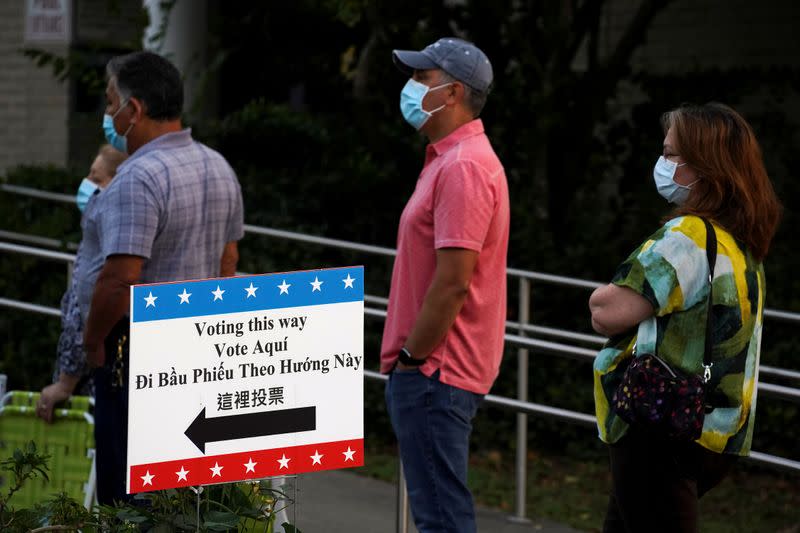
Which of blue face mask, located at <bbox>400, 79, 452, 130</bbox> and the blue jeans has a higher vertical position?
blue face mask, located at <bbox>400, 79, 452, 130</bbox>

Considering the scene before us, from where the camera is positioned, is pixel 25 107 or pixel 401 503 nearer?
pixel 401 503

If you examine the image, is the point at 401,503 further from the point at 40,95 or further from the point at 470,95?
the point at 40,95

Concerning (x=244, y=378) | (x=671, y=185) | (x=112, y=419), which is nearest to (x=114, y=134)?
(x=112, y=419)

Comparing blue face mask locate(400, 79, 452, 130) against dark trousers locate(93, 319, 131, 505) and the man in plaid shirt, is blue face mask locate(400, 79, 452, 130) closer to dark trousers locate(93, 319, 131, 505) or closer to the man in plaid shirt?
the man in plaid shirt

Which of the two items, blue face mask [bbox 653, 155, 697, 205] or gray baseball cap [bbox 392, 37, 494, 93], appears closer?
blue face mask [bbox 653, 155, 697, 205]

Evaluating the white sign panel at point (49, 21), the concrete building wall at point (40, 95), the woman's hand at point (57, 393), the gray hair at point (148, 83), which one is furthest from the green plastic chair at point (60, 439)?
the concrete building wall at point (40, 95)

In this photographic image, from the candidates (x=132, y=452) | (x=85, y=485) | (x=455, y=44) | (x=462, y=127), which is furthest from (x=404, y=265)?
(x=85, y=485)

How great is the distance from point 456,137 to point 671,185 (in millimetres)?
862

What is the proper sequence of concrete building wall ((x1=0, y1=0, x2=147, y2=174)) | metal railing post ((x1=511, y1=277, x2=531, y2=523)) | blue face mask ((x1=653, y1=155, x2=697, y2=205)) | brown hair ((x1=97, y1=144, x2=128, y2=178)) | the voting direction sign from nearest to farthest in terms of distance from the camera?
the voting direction sign < blue face mask ((x1=653, y1=155, x2=697, y2=205)) < brown hair ((x1=97, y1=144, x2=128, y2=178)) < metal railing post ((x1=511, y1=277, x2=531, y2=523)) < concrete building wall ((x1=0, y1=0, x2=147, y2=174))

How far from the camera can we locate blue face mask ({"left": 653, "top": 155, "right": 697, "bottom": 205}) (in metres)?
3.50

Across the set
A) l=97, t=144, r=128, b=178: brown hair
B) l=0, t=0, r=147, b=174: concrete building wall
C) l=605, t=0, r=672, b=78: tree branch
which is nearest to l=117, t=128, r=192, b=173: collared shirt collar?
l=97, t=144, r=128, b=178: brown hair

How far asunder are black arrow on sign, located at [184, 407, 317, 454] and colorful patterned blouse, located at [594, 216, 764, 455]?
32.9 inches

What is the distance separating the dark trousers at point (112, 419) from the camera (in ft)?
14.1

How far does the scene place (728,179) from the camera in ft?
11.3
